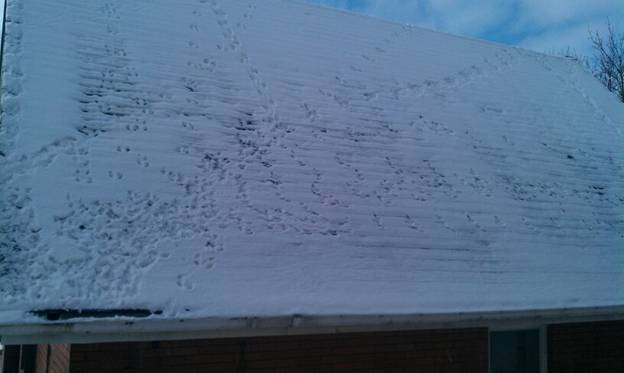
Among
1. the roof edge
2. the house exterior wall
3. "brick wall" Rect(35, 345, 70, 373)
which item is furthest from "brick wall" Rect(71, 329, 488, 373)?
the roof edge

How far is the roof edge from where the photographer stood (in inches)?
174

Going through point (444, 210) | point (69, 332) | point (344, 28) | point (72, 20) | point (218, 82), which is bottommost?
point (69, 332)

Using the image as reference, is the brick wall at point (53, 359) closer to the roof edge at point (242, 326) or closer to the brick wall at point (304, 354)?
the brick wall at point (304, 354)

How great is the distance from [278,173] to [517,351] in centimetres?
366

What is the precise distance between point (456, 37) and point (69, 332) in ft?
30.7

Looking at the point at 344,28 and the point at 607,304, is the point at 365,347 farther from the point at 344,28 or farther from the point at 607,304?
the point at 344,28

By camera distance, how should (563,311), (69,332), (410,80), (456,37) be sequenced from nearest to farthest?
(69,332) < (563,311) < (410,80) < (456,37)

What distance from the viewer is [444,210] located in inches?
294

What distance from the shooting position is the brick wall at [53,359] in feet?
18.9

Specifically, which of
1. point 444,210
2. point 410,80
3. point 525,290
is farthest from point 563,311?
point 410,80

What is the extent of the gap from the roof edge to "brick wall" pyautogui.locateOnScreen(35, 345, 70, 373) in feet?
3.77

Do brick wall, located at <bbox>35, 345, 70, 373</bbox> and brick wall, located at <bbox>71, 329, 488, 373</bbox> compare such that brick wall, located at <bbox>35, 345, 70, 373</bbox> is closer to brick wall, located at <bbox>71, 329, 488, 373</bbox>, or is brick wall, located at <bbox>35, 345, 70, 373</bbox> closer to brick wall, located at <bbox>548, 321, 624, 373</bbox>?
brick wall, located at <bbox>71, 329, 488, 373</bbox>

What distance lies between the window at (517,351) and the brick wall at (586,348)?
0.17 meters

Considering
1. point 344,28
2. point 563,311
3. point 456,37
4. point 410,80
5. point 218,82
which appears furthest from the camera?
point 456,37
